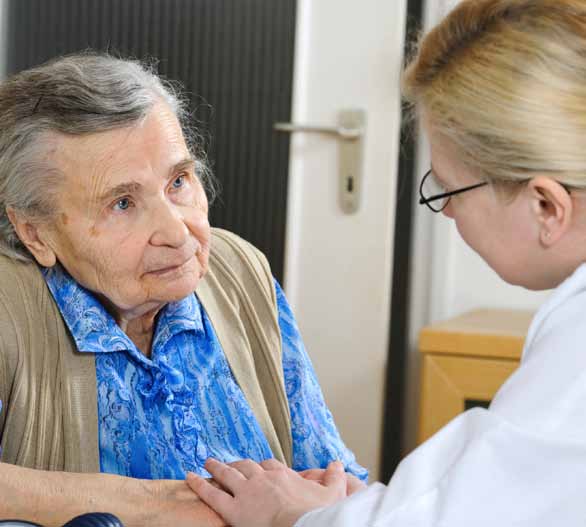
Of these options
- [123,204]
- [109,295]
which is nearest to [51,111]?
[123,204]

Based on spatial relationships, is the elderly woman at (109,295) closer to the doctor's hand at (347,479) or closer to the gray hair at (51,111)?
the gray hair at (51,111)

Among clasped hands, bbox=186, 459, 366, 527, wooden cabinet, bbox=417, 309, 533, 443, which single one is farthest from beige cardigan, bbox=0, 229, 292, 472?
wooden cabinet, bbox=417, 309, 533, 443

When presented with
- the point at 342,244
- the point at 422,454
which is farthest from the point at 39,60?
the point at 422,454

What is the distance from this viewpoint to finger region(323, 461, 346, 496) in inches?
50.0

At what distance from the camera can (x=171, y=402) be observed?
1.46 m

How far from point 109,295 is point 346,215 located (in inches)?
59.1

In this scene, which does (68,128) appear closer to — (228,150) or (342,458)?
(342,458)

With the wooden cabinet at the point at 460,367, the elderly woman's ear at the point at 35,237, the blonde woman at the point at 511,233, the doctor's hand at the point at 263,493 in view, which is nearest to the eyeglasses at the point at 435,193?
the blonde woman at the point at 511,233

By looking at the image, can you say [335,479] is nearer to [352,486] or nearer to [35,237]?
[352,486]

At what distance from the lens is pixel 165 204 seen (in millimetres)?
1464

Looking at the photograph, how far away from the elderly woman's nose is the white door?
148cm

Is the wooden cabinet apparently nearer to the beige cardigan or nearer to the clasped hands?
the beige cardigan

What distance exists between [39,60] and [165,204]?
1.74 meters

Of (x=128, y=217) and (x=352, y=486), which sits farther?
(x=128, y=217)
